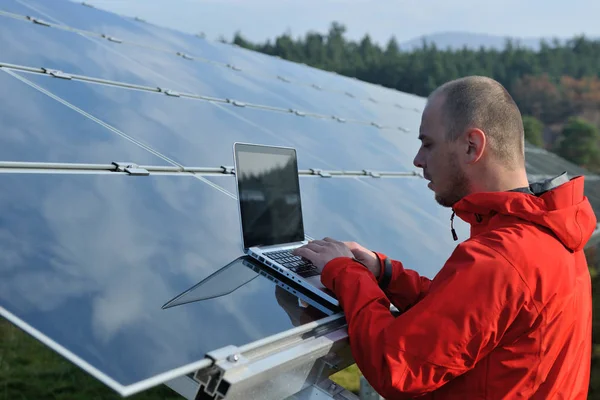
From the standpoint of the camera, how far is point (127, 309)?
2188mm

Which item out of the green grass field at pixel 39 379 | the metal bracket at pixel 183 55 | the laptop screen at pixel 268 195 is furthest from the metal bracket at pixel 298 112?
the laptop screen at pixel 268 195

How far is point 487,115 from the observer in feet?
9.20

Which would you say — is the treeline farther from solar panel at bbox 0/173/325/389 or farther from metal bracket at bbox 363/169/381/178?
solar panel at bbox 0/173/325/389

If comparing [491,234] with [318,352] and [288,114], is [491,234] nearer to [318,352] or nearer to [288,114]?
[318,352]

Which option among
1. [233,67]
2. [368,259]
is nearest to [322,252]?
[368,259]

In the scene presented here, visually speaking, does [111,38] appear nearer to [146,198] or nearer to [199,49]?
[199,49]

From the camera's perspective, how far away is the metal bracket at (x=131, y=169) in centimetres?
330

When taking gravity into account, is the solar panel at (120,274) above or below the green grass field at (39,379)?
above

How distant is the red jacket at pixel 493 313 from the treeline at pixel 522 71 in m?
47.2

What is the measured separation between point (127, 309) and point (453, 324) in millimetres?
1119

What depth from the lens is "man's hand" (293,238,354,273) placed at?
2.87m

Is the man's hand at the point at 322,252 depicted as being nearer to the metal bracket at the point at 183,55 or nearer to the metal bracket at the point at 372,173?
the metal bracket at the point at 372,173

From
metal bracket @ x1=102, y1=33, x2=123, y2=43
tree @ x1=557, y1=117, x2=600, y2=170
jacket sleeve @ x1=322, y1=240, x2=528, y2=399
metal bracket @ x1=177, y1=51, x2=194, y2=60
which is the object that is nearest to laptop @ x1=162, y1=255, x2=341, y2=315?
jacket sleeve @ x1=322, y1=240, x2=528, y2=399

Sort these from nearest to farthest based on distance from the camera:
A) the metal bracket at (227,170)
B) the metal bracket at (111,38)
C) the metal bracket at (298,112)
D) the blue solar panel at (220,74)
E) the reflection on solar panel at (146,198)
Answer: the reflection on solar panel at (146,198)
the metal bracket at (227,170)
the blue solar panel at (220,74)
the metal bracket at (111,38)
the metal bracket at (298,112)
